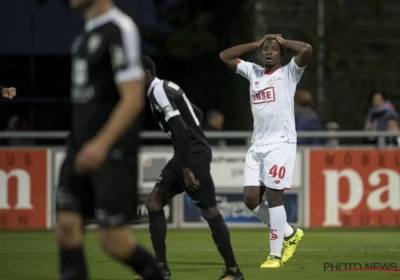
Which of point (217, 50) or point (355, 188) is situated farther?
point (217, 50)

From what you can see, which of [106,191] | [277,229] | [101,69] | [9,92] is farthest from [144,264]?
[9,92]

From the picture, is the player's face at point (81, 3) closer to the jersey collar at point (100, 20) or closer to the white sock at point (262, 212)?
the jersey collar at point (100, 20)

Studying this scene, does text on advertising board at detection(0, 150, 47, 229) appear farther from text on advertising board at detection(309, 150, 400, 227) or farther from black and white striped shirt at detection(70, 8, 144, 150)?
black and white striped shirt at detection(70, 8, 144, 150)

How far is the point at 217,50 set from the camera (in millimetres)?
22734

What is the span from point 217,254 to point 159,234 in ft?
10.1

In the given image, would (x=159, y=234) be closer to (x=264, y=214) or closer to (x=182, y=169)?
(x=182, y=169)

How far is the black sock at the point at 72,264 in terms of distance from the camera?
681 centimetres

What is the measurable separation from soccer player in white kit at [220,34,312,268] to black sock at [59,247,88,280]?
5.03 meters

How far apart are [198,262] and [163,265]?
2.19 m

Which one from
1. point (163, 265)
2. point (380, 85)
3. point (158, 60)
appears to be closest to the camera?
point (163, 265)

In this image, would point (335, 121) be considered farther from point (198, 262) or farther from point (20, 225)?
point (198, 262)

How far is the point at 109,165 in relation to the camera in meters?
6.67

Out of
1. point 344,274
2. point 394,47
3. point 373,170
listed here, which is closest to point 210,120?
point 373,170

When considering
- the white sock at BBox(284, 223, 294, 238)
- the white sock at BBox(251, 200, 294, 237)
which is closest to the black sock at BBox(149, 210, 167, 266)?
the white sock at BBox(251, 200, 294, 237)
